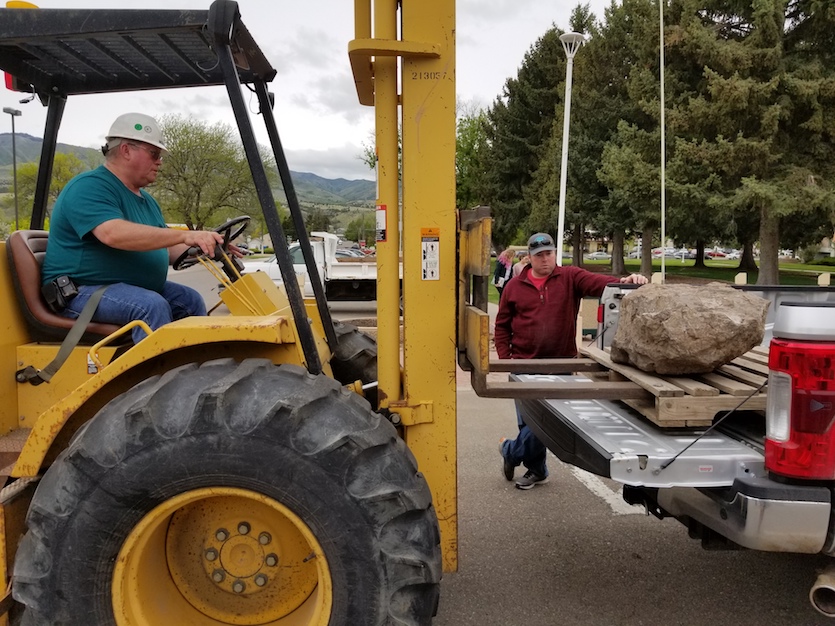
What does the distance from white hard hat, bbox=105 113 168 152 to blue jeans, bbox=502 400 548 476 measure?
304 centimetres

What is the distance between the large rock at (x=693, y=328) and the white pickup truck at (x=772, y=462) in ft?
1.14

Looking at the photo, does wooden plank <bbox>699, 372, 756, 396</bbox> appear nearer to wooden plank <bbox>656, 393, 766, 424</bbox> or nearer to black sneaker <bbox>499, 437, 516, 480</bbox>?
wooden plank <bbox>656, 393, 766, 424</bbox>

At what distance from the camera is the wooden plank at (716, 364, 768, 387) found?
3088 mm

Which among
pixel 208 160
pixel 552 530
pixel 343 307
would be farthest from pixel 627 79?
pixel 552 530

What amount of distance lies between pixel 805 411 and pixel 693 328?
71cm

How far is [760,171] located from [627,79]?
37.9ft

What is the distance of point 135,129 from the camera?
3092mm

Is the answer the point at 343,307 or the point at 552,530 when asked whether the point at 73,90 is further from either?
the point at 343,307

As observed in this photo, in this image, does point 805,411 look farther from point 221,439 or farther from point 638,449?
point 221,439

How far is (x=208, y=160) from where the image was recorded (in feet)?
127

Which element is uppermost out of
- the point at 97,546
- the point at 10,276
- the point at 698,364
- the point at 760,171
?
the point at 760,171

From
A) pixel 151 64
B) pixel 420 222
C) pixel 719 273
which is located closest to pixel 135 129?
pixel 151 64

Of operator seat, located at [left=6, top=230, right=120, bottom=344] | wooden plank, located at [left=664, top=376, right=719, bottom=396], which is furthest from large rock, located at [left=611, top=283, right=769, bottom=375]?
operator seat, located at [left=6, top=230, right=120, bottom=344]

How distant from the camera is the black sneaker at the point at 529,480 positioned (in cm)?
494
